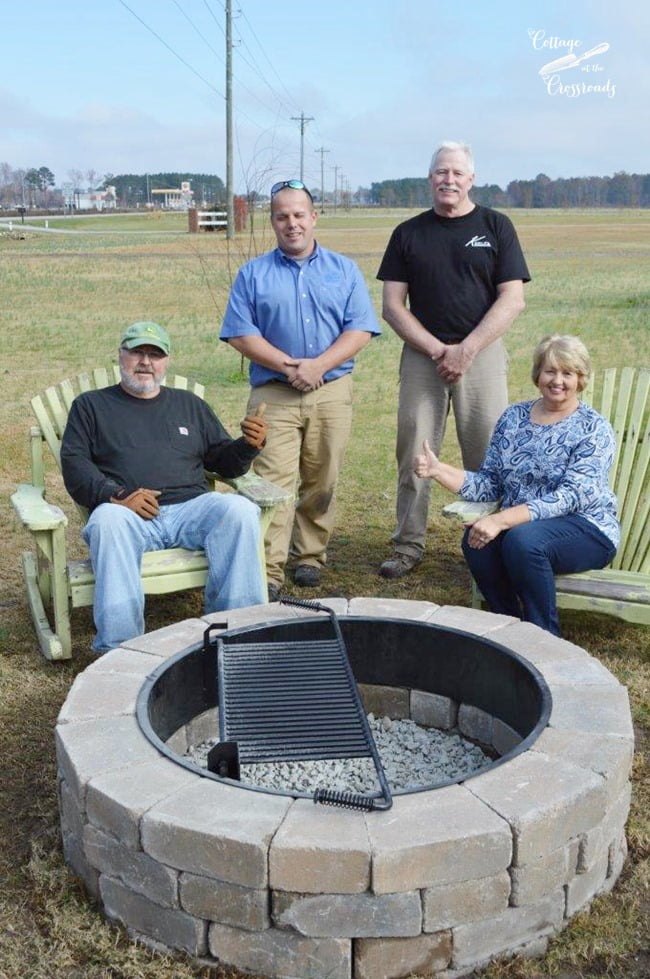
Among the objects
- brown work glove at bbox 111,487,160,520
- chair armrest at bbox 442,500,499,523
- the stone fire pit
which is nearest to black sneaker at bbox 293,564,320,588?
chair armrest at bbox 442,500,499,523

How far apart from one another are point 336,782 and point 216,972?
868 mm

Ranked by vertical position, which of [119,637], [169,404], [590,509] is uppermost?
[169,404]

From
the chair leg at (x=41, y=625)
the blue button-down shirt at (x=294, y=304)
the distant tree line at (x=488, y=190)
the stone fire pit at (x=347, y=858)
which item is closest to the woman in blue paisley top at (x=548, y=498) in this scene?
the blue button-down shirt at (x=294, y=304)

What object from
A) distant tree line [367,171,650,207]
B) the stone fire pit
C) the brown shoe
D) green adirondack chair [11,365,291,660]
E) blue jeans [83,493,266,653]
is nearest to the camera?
the stone fire pit

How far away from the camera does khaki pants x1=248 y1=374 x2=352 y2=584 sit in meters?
4.84

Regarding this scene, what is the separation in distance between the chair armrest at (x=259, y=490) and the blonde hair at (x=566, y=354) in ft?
3.84

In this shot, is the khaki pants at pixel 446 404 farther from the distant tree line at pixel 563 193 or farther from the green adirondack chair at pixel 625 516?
the distant tree line at pixel 563 193

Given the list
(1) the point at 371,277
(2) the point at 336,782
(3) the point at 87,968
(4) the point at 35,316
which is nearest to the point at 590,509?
(2) the point at 336,782

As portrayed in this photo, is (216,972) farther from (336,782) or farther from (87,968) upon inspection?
(336,782)

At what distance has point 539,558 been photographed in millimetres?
4047

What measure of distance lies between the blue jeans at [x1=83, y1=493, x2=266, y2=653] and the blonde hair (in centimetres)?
130

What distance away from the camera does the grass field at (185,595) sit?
2582 mm

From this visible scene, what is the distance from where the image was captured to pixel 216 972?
2479 mm

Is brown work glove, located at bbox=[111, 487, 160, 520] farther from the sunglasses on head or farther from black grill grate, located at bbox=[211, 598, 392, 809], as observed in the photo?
the sunglasses on head
